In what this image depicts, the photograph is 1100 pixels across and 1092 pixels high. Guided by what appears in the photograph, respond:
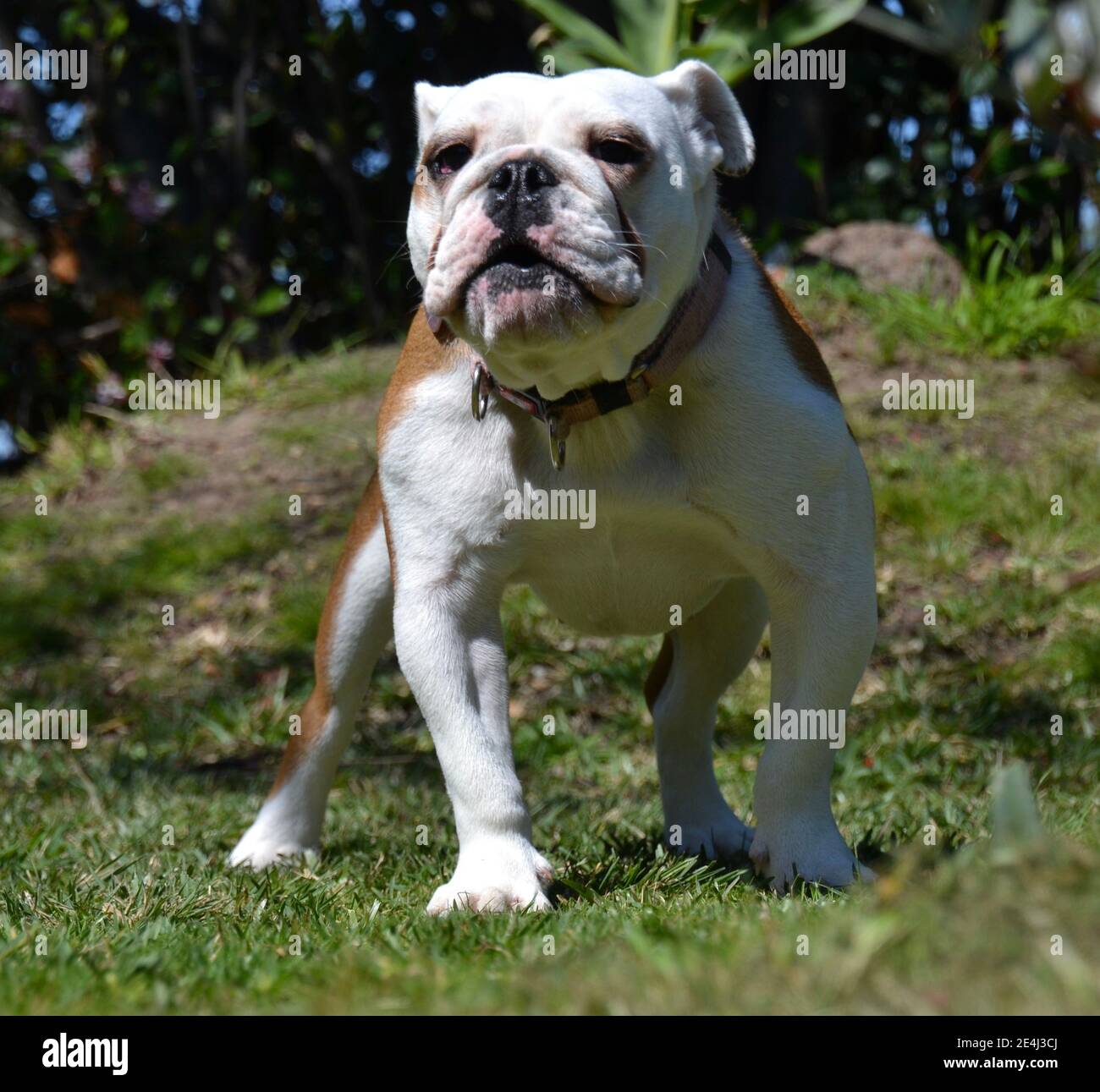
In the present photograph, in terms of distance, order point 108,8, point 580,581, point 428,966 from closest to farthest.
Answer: point 428,966 < point 580,581 < point 108,8

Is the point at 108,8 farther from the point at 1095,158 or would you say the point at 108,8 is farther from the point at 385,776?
the point at 1095,158

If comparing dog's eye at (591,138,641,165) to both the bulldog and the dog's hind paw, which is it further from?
the dog's hind paw

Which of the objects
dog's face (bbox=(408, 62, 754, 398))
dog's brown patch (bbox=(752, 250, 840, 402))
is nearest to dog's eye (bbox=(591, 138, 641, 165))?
dog's face (bbox=(408, 62, 754, 398))

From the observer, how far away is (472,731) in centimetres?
298

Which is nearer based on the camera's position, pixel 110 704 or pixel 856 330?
pixel 110 704

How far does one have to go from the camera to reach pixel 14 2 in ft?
27.2

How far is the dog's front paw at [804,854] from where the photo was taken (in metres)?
2.98

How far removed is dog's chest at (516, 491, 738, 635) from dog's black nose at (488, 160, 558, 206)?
0.62 meters

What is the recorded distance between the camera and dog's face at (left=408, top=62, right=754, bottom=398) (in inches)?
106

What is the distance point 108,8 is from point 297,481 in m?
3.01

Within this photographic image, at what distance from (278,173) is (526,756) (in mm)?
4614

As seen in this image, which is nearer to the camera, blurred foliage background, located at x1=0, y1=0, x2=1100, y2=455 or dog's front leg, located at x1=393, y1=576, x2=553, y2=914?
dog's front leg, located at x1=393, y1=576, x2=553, y2=914

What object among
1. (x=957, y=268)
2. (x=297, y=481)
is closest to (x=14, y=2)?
(x=297, y=481)

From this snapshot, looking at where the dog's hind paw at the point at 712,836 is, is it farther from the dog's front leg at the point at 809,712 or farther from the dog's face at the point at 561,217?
the dog's face at the point at 561,217
